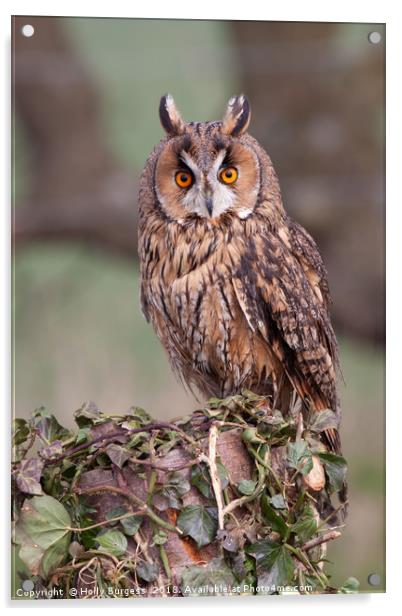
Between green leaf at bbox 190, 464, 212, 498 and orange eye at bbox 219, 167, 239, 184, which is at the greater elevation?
orange eye at bbox 219, 167, 239, 184

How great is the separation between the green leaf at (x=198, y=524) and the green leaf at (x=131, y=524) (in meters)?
0.09

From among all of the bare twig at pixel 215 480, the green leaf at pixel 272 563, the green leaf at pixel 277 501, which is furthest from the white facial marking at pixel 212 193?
the green leaf at pixel 272 563

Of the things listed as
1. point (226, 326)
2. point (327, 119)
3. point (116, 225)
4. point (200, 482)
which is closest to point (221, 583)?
point (200, 482)

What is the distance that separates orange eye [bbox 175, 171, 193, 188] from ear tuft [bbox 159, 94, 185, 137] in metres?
0.09

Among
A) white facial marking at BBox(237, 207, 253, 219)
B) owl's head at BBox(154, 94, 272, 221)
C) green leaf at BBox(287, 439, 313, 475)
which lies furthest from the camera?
white facial marking at BBox(237, 207, 253, 219)

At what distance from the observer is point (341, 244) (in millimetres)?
2795

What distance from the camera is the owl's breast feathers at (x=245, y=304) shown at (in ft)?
7.91

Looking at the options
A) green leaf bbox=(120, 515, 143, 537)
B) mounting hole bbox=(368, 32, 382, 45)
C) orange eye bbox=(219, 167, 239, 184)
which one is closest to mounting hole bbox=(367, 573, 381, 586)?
green leaf bbox=(120, 515, 143, 537)

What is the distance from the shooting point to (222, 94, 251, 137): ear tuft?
234 centimetres

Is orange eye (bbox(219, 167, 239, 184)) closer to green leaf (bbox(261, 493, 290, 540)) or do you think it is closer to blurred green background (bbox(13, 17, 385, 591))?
blurred green background (bbox(13, 17, 385, 591))

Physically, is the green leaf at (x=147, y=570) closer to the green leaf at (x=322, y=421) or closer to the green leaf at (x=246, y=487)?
the green leaf at (x=246, y=487)

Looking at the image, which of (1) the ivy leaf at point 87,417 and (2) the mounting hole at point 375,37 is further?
(2) the mounting hole at point 375,37

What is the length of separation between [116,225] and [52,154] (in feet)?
1.74
